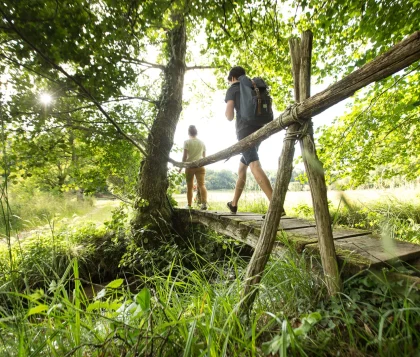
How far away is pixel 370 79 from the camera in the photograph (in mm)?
971

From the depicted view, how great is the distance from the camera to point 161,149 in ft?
13.4

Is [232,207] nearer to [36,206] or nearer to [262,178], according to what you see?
[262,178]

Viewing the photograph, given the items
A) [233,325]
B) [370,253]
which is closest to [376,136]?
[370,253]

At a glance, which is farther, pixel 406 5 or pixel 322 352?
pixel 406 5

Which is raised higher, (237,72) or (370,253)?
(237,72)

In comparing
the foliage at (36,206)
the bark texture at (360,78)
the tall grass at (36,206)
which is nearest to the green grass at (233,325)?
the bark texture at (360,78)

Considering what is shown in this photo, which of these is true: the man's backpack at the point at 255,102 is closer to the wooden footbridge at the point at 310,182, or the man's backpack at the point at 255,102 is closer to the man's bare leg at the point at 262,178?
the man's bare leg at the point at 262,178

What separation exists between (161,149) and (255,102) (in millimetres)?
2300

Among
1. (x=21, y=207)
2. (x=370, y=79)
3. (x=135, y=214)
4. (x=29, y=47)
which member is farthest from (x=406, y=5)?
(x=21, y=207)

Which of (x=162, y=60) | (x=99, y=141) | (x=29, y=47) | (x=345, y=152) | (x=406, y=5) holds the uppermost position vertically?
(x=162, y=60)

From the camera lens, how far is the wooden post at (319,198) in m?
1.20

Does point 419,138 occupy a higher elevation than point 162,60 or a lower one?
lower

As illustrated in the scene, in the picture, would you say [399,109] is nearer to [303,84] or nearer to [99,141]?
[303,84]

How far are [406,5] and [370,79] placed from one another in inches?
91.1
